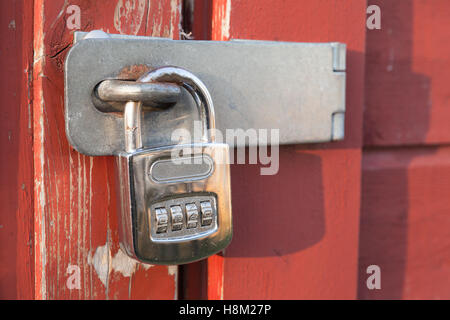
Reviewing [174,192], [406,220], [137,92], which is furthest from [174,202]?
[406,220]

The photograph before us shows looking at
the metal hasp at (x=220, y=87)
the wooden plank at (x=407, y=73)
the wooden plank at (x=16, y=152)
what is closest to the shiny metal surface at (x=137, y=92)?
the metal hasp at (x=220, y=87)

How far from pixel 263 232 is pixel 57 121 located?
Answer: 0.94ft

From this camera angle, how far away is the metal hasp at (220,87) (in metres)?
0.39

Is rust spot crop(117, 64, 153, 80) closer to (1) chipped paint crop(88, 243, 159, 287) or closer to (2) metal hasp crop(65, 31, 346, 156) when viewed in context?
(2) metal hasp crop(65, 31, 346, 156)

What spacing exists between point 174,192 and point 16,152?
0.21 meters

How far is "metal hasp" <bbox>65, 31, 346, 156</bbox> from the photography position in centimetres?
39

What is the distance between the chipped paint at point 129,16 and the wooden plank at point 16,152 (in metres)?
0.10

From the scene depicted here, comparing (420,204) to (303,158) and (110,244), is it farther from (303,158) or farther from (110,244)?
(110,244)

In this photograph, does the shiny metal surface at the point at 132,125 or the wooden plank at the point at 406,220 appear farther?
the wooden plank at the point at 406,220

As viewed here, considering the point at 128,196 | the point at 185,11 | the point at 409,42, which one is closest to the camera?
the point at 128,196

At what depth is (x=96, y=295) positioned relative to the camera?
0.47 meters

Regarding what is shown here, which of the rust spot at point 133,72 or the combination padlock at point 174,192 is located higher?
the rust spot at point 133,72

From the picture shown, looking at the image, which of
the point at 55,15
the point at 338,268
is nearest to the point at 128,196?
the point at 55,15

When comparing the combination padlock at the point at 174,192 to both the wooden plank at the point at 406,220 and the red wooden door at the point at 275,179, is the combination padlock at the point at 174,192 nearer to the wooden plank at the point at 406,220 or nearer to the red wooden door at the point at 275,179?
the red wooden door at the point at 275,179
